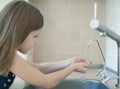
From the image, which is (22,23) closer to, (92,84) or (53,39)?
(92,84)

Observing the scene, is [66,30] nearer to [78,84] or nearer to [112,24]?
[112,24]

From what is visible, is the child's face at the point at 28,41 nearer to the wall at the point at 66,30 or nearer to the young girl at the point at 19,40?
the young girl at the point at 19,40

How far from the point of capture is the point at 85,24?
1500mm

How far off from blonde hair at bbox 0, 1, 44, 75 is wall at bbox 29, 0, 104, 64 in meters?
0.78

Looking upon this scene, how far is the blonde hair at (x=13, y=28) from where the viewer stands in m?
0.67

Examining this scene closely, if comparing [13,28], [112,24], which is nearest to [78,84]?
[112,24]

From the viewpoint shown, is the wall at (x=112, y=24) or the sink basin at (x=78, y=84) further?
the wall at (x=112, y=24)

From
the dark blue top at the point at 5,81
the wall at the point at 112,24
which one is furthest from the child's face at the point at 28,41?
the wall at the point at 112,24

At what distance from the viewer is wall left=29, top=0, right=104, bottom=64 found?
1.50m

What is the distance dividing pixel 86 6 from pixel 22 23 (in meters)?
0.89

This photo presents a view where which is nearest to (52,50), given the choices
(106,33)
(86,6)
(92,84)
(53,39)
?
(53,39)

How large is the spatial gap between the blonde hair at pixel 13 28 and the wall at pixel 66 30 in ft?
2.55

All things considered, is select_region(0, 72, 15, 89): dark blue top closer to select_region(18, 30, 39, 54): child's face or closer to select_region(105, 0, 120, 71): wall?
select_region(18, 30, 39, 54): child's face

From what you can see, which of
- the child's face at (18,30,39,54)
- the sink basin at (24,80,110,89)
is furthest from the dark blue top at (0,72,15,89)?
the sink basin at (24,80,110,89)
